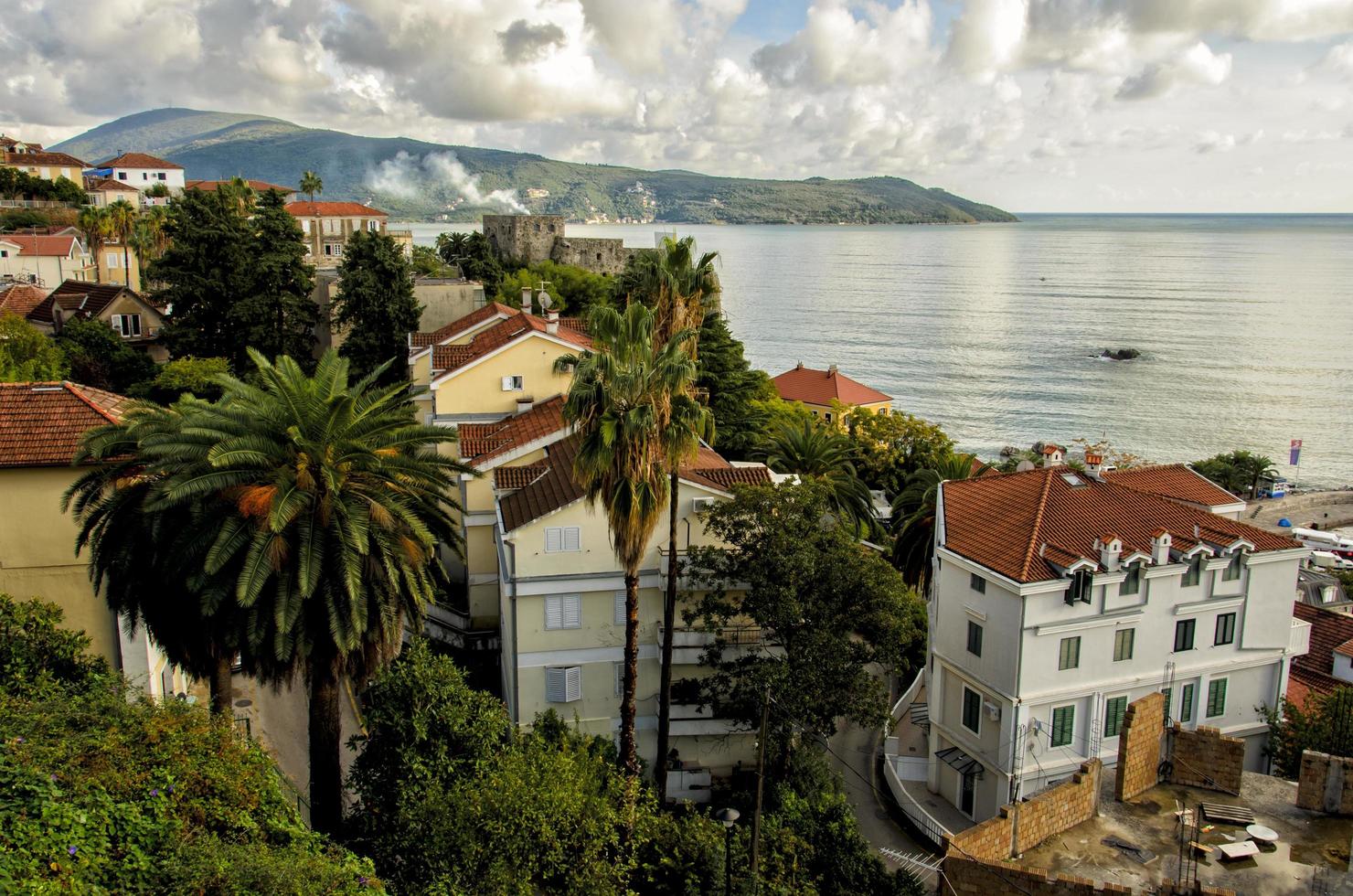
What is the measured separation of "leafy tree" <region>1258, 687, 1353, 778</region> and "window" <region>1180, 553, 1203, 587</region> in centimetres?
452

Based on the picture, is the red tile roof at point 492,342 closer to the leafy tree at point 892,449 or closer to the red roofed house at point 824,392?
the leafy tree at point 892,449

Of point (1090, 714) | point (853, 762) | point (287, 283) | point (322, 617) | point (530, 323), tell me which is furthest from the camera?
point (287, 283)

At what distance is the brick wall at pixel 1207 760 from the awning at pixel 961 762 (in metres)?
7.39

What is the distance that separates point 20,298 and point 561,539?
202ft

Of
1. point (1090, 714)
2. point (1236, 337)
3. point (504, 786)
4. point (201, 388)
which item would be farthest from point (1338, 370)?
point (504, 786)

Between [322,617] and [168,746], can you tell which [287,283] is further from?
[168,746]

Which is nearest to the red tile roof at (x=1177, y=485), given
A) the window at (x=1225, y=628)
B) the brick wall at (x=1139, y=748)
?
the window at (x=1225, y=628)

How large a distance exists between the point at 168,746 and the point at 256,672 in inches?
241

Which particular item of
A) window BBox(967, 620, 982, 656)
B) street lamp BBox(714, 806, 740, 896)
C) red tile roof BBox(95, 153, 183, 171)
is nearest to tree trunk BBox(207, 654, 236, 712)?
street lamp BBox(714, 806, 740, 896)

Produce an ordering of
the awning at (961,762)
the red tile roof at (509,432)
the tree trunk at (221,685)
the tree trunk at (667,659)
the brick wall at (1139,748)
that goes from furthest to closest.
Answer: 1. the red tile roof at (509,432)
2. the awning at (961,762)
3. the tree trunk at (667,659)
4. the tree trunk at (221,685)
5. the brick wall at (1139,748)

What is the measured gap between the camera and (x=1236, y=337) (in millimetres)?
165500

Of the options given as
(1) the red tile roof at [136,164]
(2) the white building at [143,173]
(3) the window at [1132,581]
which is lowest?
(3) the window at [1132,581]

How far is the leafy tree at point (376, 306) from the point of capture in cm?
5881

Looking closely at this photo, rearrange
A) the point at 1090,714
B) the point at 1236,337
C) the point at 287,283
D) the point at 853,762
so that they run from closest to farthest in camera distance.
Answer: the point at 1090,714 < the point at 853,762 < the point at 287,283 < the point at 1236,337
